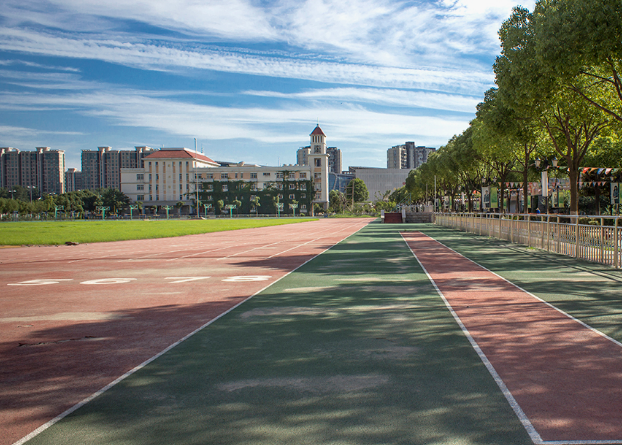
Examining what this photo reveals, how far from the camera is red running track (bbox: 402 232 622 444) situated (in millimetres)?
4094

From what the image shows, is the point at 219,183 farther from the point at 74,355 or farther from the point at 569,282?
the point at 74,355

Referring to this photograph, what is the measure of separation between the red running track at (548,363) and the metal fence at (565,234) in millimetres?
6171

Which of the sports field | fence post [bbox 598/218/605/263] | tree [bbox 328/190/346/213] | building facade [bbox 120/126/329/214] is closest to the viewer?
the sports field

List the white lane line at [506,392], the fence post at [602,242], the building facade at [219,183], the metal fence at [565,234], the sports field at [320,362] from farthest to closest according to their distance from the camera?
the building facade at [219,183] < the fence post at [602,242] < the metal fence at [565,234] < the sports field at [320,362] < the white lane line at [506,392]

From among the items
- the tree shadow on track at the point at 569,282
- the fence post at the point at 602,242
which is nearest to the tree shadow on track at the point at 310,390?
the tree shadow on track at the point at 569,282

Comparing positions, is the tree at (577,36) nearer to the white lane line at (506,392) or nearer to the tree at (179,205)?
the white lane line at (506,392)

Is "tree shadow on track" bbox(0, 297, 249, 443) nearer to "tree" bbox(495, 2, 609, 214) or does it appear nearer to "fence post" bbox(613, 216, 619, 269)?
"fence post" bbox(613, 216, 619, 269)

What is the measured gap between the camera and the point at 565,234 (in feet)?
59.0

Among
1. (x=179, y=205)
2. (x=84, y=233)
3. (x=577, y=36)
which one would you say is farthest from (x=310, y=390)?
(x=179, y=205)

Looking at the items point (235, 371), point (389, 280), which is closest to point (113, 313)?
point (235, 371)

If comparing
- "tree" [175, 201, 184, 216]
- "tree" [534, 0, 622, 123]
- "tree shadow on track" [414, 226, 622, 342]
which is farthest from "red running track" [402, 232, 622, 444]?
"tree" [175, 201, 184, 216]

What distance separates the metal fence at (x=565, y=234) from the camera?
14562 mm

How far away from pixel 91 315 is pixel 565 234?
16018mm

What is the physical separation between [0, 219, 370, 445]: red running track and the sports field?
0.04 m
